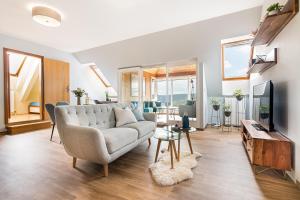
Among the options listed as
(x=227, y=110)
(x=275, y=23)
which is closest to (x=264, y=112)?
(x=275, y=23)

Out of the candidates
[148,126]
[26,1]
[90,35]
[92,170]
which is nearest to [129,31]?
[90,35]

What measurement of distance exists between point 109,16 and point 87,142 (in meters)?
2.77

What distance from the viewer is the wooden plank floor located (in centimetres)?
148

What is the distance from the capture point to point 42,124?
4.66 m

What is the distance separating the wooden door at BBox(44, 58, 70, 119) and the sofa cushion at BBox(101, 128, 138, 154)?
4175mm

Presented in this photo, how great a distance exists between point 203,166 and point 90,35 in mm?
4275

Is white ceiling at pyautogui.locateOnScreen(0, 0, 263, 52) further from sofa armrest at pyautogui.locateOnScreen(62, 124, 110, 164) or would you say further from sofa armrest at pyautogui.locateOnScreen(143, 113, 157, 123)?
sofa armrest at pyautogui.locateOnScreen(62, 124, 110, 164)

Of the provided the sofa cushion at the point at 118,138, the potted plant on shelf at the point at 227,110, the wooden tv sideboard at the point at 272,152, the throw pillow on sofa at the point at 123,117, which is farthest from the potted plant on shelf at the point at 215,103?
the sofa cushion at the point at 118,138

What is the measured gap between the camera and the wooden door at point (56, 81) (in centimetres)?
504

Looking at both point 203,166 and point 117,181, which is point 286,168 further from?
point 117,181

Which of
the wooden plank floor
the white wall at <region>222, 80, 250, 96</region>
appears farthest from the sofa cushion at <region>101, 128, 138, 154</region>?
the white wall at <region>222, 80, 250, 96</region>

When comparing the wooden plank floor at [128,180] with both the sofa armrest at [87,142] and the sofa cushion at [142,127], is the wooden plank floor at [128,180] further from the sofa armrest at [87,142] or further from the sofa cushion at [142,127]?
the sofa cushion at [142,127]

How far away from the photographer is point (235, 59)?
4484 millimetres

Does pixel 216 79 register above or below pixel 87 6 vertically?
below
